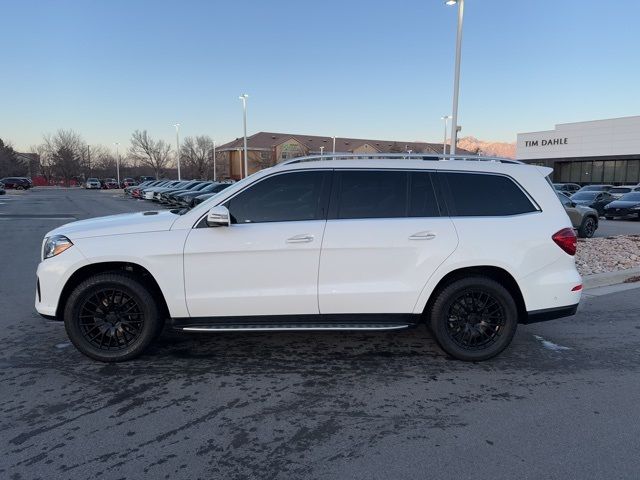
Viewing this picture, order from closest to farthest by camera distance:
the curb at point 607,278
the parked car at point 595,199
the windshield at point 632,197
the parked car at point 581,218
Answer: the curb at point 607,278, the parked car at point 581,218, the windshield at point 632,197, the parked car at point 595,199

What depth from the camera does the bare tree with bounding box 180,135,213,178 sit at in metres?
92.9

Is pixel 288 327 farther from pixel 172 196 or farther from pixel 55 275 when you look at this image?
pixel 172 196

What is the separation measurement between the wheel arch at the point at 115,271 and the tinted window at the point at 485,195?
9.64 ft

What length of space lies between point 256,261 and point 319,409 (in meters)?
1.40

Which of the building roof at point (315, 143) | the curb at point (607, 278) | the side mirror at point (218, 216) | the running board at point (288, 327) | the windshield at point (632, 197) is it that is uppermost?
the building roof at point (315, 143)

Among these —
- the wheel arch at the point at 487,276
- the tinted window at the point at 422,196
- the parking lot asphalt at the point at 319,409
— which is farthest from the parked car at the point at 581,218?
the tinted window at the point at 422,196

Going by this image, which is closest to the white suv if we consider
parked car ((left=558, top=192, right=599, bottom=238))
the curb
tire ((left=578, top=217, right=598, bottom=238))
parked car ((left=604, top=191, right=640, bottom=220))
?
the curb

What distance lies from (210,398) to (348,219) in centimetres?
195

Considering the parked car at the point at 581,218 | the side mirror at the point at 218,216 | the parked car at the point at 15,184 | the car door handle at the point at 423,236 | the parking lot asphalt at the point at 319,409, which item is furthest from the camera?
the parked car at the point at 15,184

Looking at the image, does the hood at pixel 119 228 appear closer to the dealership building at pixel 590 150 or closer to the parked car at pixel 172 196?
the parked car at pixel 172 196

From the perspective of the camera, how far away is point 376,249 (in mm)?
4223

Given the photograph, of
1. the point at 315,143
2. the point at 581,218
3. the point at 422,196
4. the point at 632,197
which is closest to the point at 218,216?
the point at 422,196

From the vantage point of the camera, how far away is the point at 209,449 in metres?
3.03

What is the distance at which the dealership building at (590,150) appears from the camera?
161 feet
